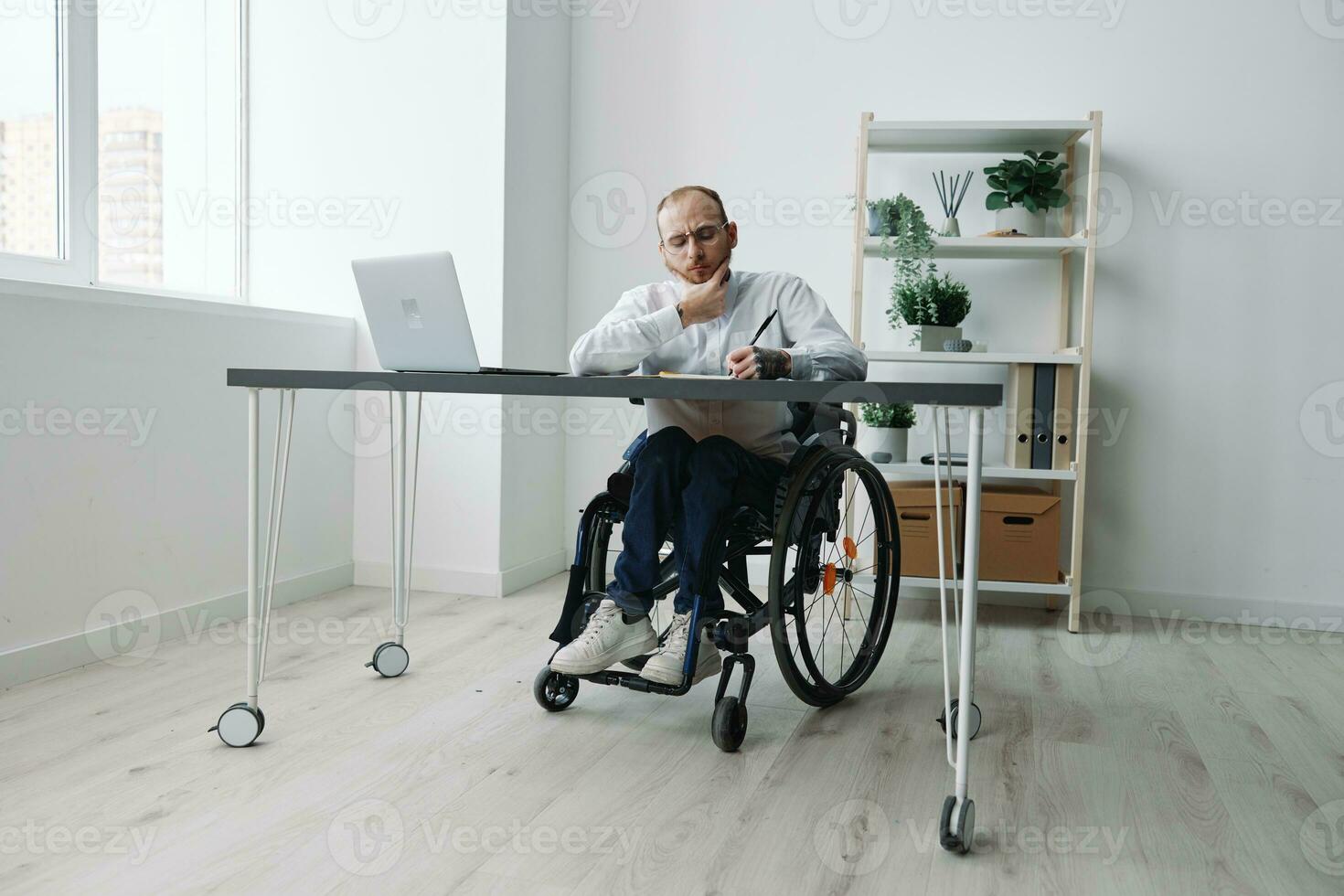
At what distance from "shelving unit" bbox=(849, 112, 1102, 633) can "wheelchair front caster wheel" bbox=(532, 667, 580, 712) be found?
1.16 m

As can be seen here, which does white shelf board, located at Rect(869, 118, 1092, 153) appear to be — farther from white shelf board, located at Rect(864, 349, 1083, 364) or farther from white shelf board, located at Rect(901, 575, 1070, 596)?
white shelf board, located at Rect(901, 575, 1070, 596)

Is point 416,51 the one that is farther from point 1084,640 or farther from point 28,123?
point 1084,640

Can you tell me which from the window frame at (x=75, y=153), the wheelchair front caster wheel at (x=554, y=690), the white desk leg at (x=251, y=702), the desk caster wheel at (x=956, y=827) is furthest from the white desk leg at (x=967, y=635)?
the window frame at (x=75, y=153)

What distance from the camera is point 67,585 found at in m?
2.36

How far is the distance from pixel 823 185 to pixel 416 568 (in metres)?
1.75

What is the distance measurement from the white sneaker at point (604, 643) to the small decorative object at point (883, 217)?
1.51 metres

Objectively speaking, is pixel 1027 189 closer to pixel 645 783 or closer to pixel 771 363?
pixel 771 363

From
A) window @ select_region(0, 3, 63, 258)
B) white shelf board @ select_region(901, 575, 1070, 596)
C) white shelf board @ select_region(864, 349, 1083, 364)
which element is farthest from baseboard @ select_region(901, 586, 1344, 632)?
Answer: window @ select_region(0, 3, 63, 258)

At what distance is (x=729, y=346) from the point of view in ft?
7.52

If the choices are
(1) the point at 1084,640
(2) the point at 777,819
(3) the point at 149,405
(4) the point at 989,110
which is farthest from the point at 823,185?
(2) the point at 777,819

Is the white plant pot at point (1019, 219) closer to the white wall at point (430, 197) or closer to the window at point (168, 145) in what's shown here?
the white wall at point (430, 197)

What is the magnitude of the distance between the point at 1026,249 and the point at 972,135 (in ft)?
1.17

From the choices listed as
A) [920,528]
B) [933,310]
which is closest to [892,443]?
[920,528]

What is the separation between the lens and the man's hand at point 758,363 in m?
1.85
